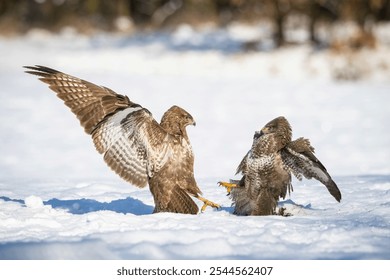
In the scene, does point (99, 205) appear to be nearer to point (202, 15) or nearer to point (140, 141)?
point (140, 141)

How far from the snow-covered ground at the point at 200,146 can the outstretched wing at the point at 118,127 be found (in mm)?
438

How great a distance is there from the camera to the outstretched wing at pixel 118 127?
5.25 meters

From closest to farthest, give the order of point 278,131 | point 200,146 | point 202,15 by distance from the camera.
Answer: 1. point 278,131
2. point 200,146
3. point 202,15

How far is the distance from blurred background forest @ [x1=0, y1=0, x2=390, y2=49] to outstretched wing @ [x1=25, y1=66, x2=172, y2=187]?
16.5 metres

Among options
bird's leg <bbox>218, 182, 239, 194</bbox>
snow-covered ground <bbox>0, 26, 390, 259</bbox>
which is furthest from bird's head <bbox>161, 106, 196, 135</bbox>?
snow-covered ground <bbox>0, 26, 390, 259</bbox>

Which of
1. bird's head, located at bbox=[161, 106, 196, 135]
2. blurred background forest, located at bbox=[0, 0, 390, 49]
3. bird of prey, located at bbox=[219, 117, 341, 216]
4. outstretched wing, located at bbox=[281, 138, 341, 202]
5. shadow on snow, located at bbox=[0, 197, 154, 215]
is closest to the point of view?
outstretched wing, located at bbox=[281, 138, 341, 202]

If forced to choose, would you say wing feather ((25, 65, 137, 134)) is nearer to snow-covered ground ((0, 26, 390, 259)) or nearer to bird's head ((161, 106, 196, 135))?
bird's head ((161, 106, 196, 135))

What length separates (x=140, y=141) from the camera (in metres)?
5.34

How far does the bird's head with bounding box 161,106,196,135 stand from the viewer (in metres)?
5.35

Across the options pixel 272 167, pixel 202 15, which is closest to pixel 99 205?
pixel 272 167

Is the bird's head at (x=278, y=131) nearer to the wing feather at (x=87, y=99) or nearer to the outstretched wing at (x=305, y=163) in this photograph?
the outstretched wing at (x=305, y=163)

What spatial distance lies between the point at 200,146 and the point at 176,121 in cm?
720
